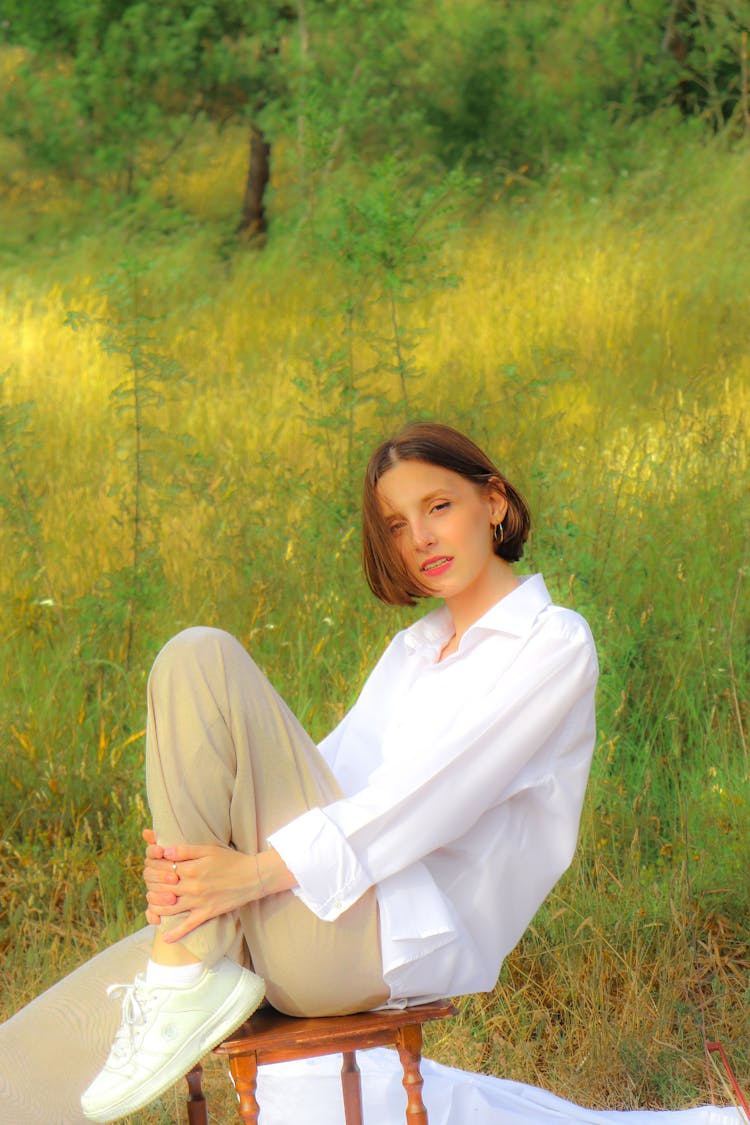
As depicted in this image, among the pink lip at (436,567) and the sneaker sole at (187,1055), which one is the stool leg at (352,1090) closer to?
the sneaker sole at (187,1055)

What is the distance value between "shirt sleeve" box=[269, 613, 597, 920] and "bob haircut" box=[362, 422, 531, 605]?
1.10ft

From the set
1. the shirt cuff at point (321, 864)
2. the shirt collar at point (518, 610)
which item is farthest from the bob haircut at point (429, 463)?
the shirt cuff at point (321, 864)

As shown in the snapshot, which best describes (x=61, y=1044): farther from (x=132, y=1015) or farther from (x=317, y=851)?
(x=317, y=851)

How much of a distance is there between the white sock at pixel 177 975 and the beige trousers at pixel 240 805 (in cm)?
2

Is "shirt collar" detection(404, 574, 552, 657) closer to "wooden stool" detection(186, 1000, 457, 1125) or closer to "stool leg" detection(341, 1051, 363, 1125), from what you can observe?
"wooden stool" detection(186, 1000, 457, 1125)

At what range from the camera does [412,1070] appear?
6.25ft

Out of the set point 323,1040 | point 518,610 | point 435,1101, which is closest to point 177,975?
point 323,1040

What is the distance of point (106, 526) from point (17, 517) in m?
0.72

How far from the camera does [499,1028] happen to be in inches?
115

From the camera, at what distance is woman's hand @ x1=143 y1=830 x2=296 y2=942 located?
183 cm

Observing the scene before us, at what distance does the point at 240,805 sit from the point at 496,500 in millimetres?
717

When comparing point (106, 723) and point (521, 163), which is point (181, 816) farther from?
point (521, 163)

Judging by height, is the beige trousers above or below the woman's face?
below

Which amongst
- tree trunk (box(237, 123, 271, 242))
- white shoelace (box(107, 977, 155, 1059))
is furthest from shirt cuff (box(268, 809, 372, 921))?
tree trunk (box(237, 123, 271, 242))
